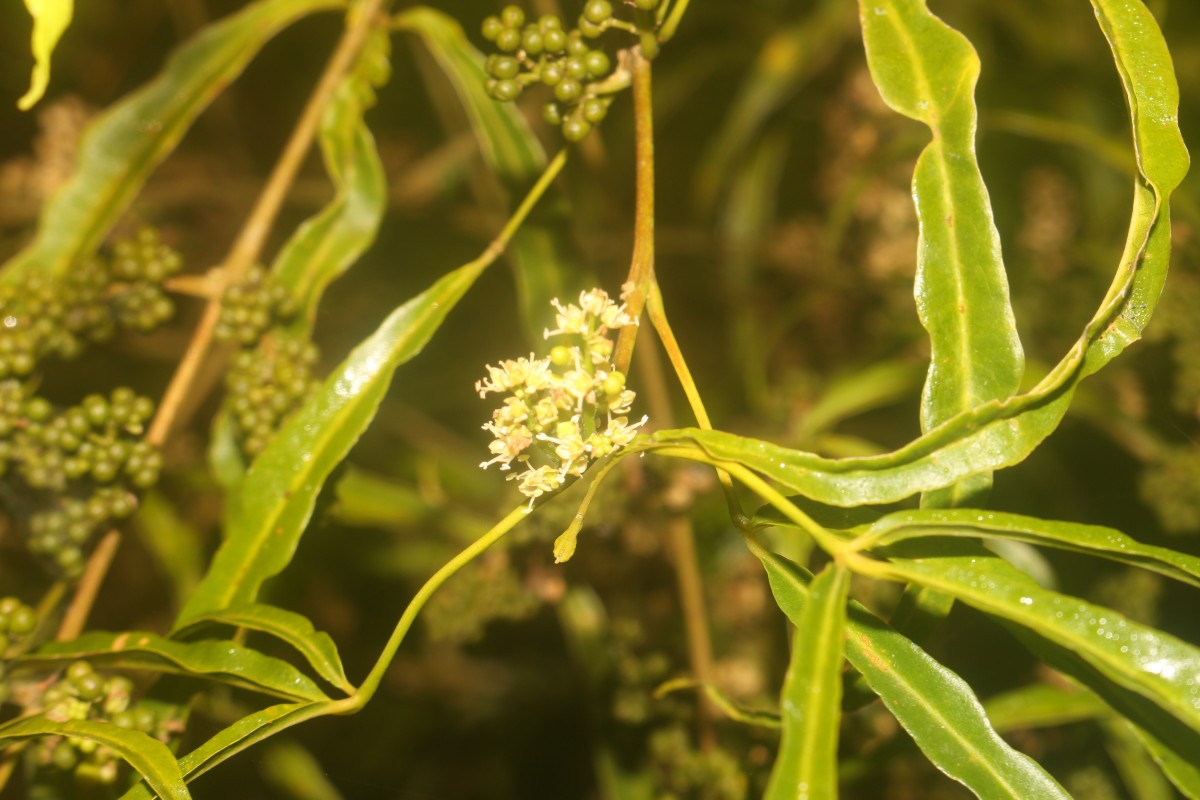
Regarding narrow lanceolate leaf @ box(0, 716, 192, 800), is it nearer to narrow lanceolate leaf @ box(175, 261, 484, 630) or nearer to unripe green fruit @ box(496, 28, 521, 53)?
narrow lanceolate leaf @ box(175, 261, 484, 630)

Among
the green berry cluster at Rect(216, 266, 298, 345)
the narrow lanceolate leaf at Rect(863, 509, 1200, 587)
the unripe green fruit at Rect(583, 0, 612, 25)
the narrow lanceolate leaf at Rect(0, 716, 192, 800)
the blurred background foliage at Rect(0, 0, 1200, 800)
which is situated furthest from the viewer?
the blurred background foliage at Rect(0, 0, 1200, 800)

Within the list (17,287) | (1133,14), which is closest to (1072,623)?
(1133,14)

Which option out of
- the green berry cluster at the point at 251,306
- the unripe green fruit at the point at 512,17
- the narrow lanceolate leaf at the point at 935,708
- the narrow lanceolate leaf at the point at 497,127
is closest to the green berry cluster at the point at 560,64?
the unripe green fruit at the point at 512,17

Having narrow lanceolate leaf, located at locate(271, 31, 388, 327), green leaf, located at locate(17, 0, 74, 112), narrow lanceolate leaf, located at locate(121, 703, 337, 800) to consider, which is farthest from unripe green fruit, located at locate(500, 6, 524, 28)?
narrow lanceolate leaf, located at locate(121, 703, 337, 800)

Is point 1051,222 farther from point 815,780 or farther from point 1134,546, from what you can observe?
point 815,780

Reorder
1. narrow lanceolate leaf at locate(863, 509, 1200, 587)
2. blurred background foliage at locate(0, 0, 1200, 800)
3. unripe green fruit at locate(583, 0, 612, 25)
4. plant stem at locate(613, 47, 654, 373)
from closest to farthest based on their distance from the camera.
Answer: narrow lanceolate leaf at locate(863, 509, 1200, 587) → plant stem at locate(613, 47, 654, 373) → unripe green fruit at locate(583, 0, 612, 25) → blurred background foliage at locate(0, 0, 1200, 800)

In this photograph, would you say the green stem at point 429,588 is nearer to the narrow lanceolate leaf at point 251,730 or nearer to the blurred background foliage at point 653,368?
the narrow lanceolate leaf at point 251,730

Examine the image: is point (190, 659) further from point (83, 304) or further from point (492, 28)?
point (492, 28)
